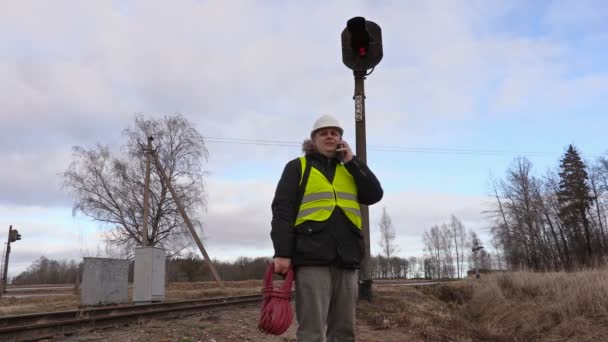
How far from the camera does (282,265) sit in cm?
267

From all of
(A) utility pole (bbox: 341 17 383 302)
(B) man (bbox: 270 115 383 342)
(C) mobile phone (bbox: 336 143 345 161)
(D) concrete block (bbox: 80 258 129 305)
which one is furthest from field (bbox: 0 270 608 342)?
(D) concrete block (bbox: 80 258 129 305)

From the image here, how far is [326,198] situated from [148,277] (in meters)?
12.2

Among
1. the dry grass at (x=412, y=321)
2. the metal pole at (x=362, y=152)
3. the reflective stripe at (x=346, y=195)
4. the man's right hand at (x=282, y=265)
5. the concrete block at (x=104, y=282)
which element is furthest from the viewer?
the concrete block at (x=104, y=282)

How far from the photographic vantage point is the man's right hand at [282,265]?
2676mm

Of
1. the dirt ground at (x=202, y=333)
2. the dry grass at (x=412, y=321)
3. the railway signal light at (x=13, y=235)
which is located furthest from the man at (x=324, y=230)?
the railway signal light at (x=13, y=235)

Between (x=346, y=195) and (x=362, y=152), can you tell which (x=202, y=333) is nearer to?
(x=346, y=195)

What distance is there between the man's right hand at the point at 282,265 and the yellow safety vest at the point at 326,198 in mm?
243

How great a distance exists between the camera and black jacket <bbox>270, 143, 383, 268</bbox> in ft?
8.85

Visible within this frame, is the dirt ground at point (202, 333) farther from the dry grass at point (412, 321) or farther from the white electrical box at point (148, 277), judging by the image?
the white electrical box at point (148, 277)

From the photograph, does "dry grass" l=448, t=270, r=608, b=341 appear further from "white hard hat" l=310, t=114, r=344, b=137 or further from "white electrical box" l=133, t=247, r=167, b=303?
"white electrical box" l=133, t=247, r=167, b=303

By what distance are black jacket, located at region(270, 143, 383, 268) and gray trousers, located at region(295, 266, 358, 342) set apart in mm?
71

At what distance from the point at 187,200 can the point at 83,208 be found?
22.0 ft

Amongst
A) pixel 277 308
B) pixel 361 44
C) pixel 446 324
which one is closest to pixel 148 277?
pixel 446 324

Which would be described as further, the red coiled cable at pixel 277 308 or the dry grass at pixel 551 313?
the dry grass at pixel 551 313
